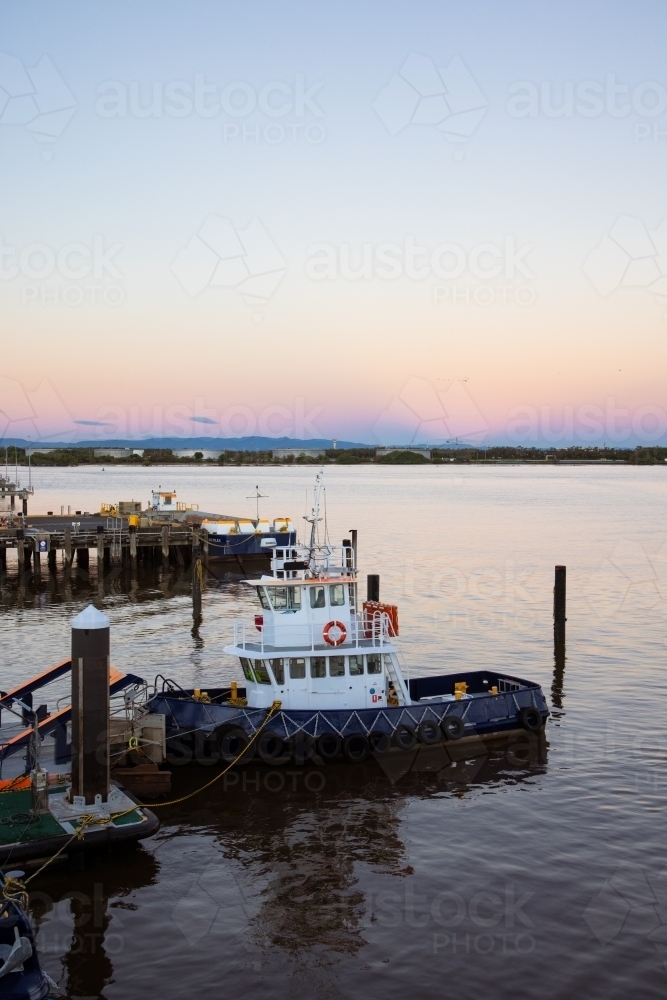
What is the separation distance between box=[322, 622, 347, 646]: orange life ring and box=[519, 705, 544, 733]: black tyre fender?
5310 millimetres

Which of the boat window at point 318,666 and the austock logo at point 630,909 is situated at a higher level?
the boat window at point 318,666

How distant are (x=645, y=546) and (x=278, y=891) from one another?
63431mm

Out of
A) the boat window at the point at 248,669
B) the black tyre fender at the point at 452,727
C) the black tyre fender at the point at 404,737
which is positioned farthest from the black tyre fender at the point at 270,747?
the black tyre fender at the point at 452,727

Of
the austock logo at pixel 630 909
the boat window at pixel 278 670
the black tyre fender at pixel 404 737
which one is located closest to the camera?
the austock logo at pixel 630 909

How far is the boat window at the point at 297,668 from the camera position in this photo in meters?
22.8

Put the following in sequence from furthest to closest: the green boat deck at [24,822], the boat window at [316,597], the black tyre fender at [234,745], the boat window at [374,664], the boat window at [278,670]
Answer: the boat window at [316,597]
the boat window at [374,664]
the boat window at [278,670]
the black tyre fender at [234,745]
the green boat deck at [24,822]

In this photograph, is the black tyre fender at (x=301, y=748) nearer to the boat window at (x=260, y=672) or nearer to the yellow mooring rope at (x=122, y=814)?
the yellow mooring rope at (x=122, y=814)

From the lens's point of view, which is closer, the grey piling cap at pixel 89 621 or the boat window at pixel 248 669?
the grey piling cap at pixel 89 621

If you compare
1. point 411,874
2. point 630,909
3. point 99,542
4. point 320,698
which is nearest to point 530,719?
point 320,698

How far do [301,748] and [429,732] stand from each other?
3.37 meters

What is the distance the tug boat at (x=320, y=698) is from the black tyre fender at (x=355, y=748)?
0.02m

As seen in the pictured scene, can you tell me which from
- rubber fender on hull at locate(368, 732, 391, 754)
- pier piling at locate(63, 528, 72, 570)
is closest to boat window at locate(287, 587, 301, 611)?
rubber fender on hull at locate(368, 732, 391, 754)

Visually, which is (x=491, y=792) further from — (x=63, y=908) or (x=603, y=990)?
(x=63, y=908)

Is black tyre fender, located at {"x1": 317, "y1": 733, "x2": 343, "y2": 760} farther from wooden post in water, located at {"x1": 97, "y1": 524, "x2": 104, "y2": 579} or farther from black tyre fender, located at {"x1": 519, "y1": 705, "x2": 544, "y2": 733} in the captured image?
wooden post in water, located at {"x1": 97, "y1": 524, "x2": 104, "y2": 579}
